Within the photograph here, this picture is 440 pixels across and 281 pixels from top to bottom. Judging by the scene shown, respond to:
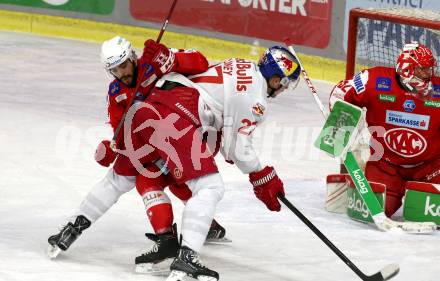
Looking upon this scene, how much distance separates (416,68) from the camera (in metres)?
5.50

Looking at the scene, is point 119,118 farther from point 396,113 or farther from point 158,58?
point 396,113

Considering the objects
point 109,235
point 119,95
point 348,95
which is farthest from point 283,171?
point 119,95

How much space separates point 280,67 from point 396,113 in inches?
41.7

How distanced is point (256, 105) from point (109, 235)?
1.01 meters

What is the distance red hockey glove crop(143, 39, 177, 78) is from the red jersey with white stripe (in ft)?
4.03

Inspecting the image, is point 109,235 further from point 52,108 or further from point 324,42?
point 324,42

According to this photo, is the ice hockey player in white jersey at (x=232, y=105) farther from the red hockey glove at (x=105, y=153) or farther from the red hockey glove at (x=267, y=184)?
the red hockey glove at (x=105, y=153)

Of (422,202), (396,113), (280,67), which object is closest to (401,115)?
(396,113)

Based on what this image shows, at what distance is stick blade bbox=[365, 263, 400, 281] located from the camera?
4.61m

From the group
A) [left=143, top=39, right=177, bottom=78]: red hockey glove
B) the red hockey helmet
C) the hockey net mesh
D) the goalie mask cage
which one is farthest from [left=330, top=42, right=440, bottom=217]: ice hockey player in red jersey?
[left=143, top=39, right=177, bottom=78]: red hockey glove

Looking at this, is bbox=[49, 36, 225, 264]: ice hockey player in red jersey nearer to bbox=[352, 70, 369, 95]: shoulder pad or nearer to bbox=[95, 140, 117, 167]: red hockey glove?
bbox=[95, 140, 117, 167]: red hockey glove

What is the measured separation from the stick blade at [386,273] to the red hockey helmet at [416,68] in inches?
44.3

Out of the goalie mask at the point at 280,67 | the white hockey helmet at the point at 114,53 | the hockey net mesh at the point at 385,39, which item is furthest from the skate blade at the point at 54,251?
the hockey net mesh at the point at 385,39

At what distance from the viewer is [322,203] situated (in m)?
6.00
